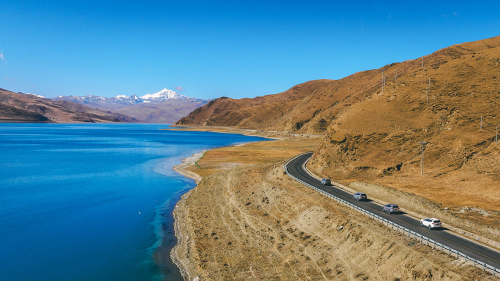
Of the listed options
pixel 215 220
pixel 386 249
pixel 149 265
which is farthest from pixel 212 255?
pixel 386 249

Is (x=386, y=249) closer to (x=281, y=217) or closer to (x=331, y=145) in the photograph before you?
(x=281, y=217)

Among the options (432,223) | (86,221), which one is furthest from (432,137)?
(86,221)

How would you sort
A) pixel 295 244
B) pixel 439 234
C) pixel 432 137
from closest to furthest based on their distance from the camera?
pixel 439 234, pixel 295 244, pixel 432 137

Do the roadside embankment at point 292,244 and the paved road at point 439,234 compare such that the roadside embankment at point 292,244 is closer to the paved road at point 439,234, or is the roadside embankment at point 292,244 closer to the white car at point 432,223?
the paved road at point 439,234

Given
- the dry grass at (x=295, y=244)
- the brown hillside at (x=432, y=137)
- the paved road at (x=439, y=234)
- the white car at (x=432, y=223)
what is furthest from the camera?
the brown hillside at (x=432, y=137)

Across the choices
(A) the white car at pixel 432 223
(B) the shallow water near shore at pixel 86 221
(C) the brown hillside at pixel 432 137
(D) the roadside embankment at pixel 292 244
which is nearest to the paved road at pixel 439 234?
(A) the white car at pixel 432 223

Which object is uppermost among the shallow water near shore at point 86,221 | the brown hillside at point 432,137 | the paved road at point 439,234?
the brown hillside at point 432,137

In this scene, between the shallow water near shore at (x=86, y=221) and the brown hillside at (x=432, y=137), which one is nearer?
the shallow water near shore at (x=86, y=221)

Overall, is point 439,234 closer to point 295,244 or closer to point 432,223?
point 432,223

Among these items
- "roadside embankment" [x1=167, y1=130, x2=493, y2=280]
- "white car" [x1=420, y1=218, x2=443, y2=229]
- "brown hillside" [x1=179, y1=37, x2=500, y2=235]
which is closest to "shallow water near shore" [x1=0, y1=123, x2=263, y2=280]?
"roadside embankment" [x1=167, y1=130, x2=493, y2=280]

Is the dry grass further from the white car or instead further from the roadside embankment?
the white car
